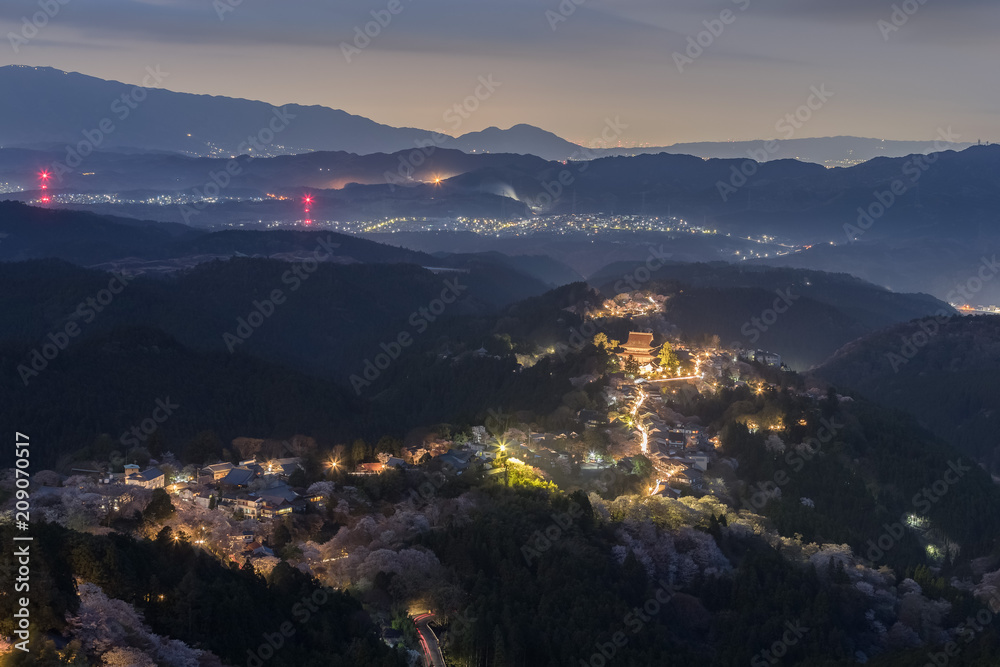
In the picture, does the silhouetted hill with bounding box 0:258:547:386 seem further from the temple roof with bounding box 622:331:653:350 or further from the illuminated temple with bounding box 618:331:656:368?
the illuminated temple with bounding box 618:331:656:368

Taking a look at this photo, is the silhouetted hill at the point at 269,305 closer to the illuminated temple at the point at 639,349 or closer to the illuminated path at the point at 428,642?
the illuminated temple at the point at 639,349

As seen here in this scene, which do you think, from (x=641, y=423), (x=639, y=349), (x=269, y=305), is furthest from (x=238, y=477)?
(x=269, y=305)

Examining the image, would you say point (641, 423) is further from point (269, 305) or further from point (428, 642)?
point (269, 305)

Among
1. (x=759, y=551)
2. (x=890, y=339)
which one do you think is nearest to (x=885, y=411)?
(x=759, y=551)

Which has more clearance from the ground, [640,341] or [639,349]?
[640,341]

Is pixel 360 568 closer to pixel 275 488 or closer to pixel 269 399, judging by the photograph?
pixel 275 488

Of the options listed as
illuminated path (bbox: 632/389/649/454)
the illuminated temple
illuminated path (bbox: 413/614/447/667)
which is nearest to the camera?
illuminated path (bbox: 413/614/447/667)

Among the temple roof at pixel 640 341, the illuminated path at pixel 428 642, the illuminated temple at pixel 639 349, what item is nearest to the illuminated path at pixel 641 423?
the illuminated temple at pixel 639 349

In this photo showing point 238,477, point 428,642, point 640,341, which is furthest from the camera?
point 640,341

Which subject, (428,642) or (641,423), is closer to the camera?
(428,642)

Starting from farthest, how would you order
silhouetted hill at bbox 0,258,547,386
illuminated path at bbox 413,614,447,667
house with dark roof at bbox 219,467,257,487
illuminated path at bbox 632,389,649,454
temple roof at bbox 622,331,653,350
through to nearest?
silhouetted hill at bbox 0,258,547,386 → temple roof at bbox 622,331,653,350 → illuminated path at bbox 632,389,649,454 → house with dark roof at bbox 219,467,257,487 → illuminated path at bbox 413,614,447,667

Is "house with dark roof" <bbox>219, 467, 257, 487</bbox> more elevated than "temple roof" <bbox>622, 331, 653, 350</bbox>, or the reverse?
"temple roof" <bbox>622, 331, 653, 350</bbox>

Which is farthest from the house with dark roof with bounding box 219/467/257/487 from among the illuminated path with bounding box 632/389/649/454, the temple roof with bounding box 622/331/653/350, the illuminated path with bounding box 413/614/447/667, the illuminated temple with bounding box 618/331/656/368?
the temple roof with bounding box 622/331/653/350
